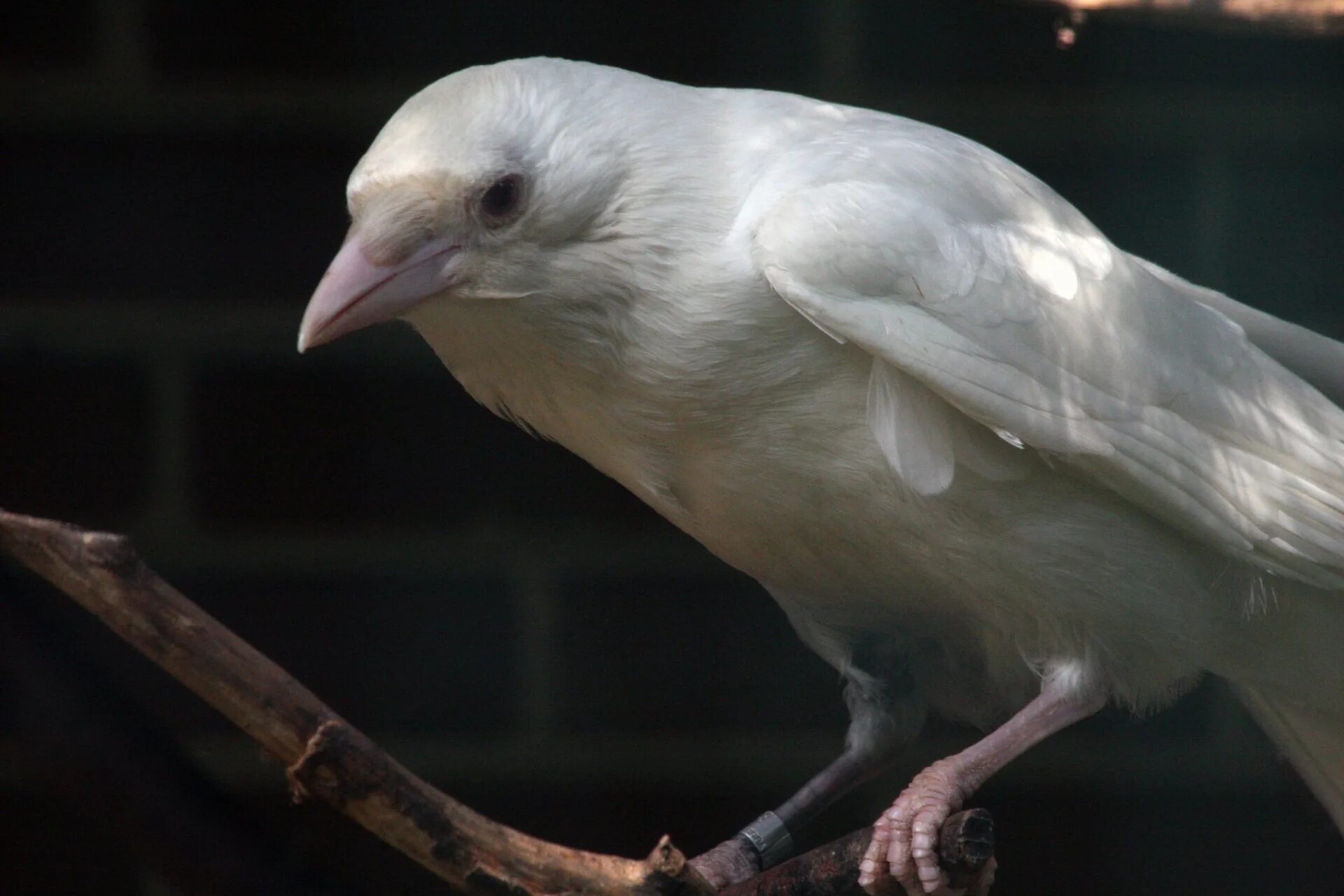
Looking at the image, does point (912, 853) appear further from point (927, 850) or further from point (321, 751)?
point (321, 751)

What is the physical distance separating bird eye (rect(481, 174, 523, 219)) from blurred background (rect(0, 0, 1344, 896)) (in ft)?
2.06

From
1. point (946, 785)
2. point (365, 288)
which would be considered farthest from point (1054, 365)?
point (365, 288)

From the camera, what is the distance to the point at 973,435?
0.97m

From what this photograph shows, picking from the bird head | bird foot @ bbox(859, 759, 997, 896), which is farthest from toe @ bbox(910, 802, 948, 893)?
the bird head

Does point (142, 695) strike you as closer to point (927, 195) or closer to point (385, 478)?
point (385, 478)

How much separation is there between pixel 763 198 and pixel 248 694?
43 centimetres

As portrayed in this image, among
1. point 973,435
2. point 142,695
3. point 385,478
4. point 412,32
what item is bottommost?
point 142,695

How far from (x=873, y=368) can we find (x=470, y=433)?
0.74 m

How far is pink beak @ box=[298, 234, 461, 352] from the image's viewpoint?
92 centimetres

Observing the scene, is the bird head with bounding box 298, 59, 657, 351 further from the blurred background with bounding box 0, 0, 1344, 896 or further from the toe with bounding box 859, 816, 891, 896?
the blurred background with bounding box 0, 0, 1344, 896

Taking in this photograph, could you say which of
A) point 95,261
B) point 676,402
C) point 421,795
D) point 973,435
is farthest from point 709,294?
point 95,261

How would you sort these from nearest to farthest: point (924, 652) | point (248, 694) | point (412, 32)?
point (248, 694), point (924, 652), point (412, 32)

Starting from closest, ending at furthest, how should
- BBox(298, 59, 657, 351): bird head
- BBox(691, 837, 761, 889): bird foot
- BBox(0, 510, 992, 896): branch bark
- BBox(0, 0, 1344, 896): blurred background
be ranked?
1. BBox(0, 510, 992, 896): branch bark
2. BBox(298, 59, 657, 351): bird head
3. BBox(691, 837, 761, 889): bird foot
4. BBox(0, 0, 1344, 896): blurred background

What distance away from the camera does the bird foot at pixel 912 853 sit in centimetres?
95
